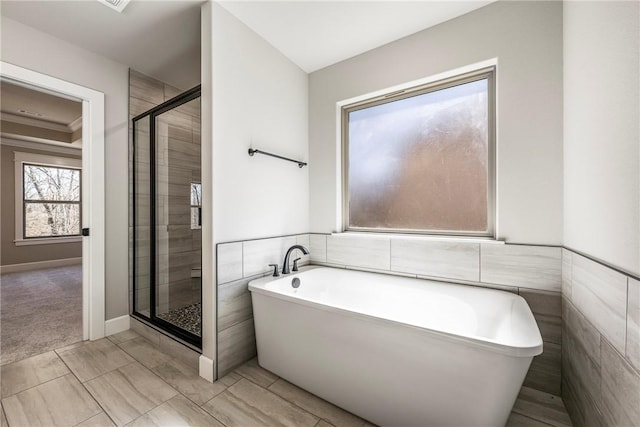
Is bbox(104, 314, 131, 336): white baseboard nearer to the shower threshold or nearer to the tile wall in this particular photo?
the shower threshold

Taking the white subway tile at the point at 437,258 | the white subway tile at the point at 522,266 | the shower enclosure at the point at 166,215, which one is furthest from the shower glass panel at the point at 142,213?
the white subway tile at the point at 522,266

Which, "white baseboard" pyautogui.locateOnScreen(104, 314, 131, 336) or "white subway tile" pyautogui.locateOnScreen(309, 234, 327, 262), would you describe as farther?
"white subway tile" pyautogui.locateOnScreen(309, 234, 327, 262)

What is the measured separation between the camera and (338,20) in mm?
1858

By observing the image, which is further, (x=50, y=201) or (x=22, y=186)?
(x=50, y=201)

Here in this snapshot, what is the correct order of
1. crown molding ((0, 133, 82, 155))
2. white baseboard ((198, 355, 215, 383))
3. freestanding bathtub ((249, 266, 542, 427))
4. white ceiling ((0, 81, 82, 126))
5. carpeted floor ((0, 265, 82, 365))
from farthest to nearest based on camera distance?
crown molding ((0, 133, 82, 155))
white ceiling ((0, 81, 82, 126))
carpeted floor ((0, 265, 82, 365))
white baseboard ((198, 355, 215, 383))
freestanding bathtub ((249, 266, 542, 427))

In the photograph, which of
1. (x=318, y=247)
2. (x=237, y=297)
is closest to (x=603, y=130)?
(x=318, y=247)

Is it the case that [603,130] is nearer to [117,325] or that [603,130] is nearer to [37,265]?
[117,325]

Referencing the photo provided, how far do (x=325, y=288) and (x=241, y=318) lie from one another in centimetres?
69

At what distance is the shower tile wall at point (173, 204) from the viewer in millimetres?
2422

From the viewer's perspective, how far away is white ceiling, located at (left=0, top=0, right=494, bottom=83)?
1.72 m

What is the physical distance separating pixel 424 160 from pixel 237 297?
5.83ft

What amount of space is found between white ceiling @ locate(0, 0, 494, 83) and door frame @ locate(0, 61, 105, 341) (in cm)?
47

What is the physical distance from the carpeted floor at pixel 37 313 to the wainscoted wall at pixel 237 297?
1.48m

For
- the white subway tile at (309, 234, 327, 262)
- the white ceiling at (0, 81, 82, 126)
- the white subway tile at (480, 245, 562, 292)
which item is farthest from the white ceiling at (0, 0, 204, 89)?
the white subway tile at (480, 245, 562, 292)
